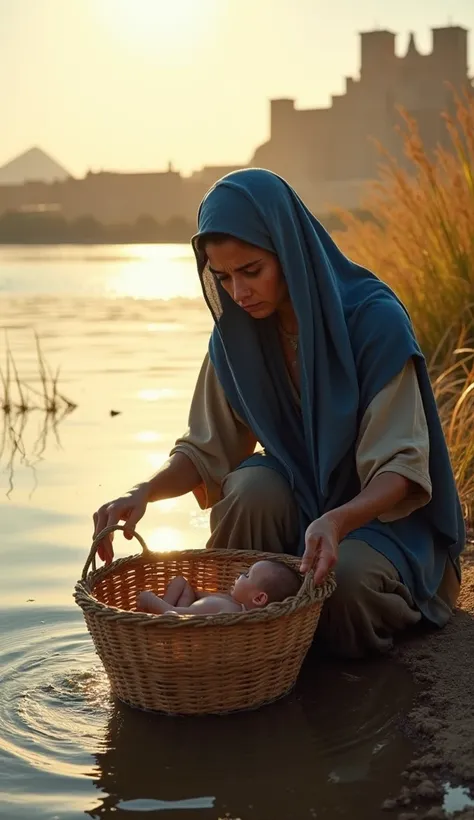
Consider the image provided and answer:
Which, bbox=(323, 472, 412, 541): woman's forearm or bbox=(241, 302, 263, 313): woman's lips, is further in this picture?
bbox=(241, 302, 263, 313): woman's lips

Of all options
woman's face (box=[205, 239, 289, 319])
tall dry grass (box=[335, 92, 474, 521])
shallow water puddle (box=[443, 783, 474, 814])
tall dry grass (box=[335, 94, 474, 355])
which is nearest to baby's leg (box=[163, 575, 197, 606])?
woman's face (box=[205, 239, 289, 319])

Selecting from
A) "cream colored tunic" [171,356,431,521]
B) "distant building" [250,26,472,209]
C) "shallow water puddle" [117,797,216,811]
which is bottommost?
"shallow water puddle" [117,797,216,811]

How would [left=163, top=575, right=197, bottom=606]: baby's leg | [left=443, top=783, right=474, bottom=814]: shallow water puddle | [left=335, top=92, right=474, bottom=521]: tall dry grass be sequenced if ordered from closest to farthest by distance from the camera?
[left=443, top=783, right=474, bottom=814]: shallow water puddle → [left=163, top=575, right=197, bottom=606]: baby's leg → [left=335, top=92, right=474, bottom=521]: tall dry grass

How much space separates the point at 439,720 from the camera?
100.0 inches

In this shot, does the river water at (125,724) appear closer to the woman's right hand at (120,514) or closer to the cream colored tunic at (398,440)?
the woman's right hand at (120,514)

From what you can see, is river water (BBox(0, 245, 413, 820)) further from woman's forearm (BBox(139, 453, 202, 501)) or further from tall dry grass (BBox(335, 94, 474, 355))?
tall dry grass (BBox(335, 94, 474, 355))

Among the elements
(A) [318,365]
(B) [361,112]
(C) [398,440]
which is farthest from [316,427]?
(B) [361,112]

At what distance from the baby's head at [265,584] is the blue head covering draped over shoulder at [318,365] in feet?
0.78

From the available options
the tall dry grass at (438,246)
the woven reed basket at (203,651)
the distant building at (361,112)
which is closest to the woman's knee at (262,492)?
the woven reed basket at (203,651)

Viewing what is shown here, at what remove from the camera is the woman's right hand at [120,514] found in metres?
2.86

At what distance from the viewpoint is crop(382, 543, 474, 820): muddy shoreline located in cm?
220

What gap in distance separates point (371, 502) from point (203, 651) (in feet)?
1.62

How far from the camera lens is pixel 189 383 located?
7.90 m

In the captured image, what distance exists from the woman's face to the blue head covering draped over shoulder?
3 centimetres
